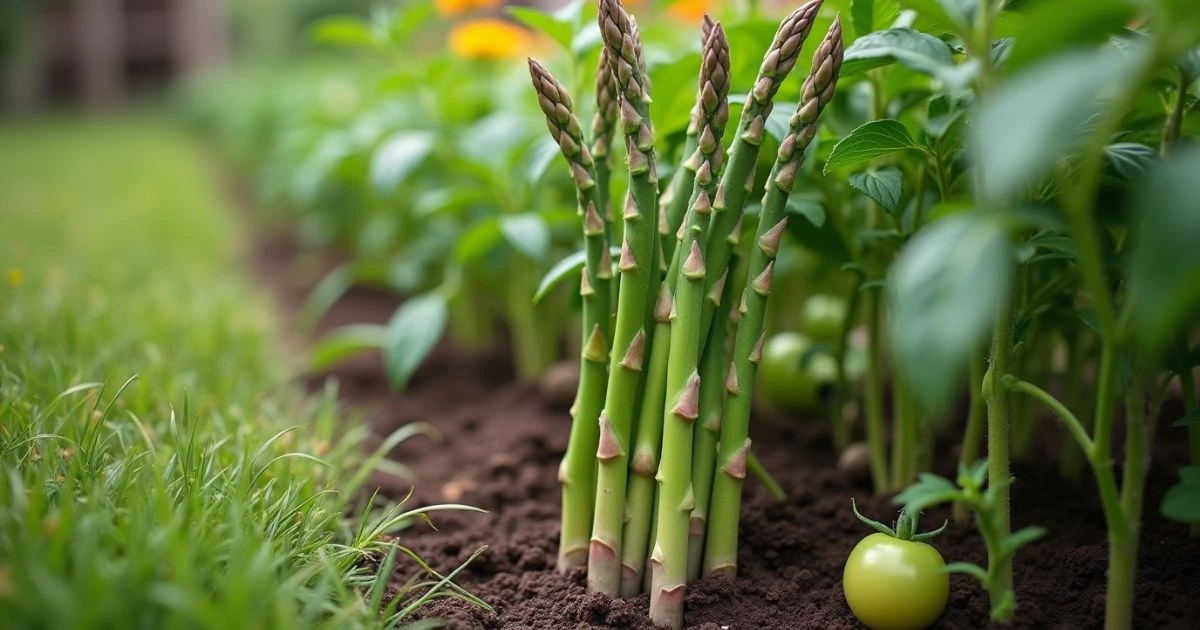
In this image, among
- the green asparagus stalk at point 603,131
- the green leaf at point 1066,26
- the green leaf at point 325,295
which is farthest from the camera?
the green leaf at point 325,295

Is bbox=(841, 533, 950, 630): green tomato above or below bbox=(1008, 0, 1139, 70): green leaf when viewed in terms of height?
below

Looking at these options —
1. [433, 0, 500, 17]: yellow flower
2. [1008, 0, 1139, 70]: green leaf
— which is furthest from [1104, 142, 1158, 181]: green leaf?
[433, 0, 500, 17]: yellow flower

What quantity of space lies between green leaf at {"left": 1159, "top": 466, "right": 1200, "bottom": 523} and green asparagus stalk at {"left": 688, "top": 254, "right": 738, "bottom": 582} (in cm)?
67

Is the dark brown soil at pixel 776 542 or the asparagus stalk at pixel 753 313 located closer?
the asparagus stalk at pixel 753 313

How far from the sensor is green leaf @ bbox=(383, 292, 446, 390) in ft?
8.39

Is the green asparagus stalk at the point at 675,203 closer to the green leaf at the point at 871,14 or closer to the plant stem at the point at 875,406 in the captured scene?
the green leaf at the point at 871,14

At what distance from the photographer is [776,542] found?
175cm

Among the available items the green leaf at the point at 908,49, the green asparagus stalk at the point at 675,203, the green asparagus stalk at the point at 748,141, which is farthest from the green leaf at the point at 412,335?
the green leaf at the point at 908,49

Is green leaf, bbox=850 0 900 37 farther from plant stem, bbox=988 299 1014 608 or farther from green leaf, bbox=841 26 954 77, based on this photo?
plant stem, bbox=988 299 1014 608

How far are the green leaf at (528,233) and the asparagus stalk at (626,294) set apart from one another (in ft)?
2.41

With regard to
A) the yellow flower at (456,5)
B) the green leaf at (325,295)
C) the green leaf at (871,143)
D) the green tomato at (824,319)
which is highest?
the yellow flower at (456,5)

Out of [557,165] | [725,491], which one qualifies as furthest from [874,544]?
[557,165]

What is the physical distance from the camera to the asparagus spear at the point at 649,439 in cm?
154

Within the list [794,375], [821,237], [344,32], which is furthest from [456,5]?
[821,237]
